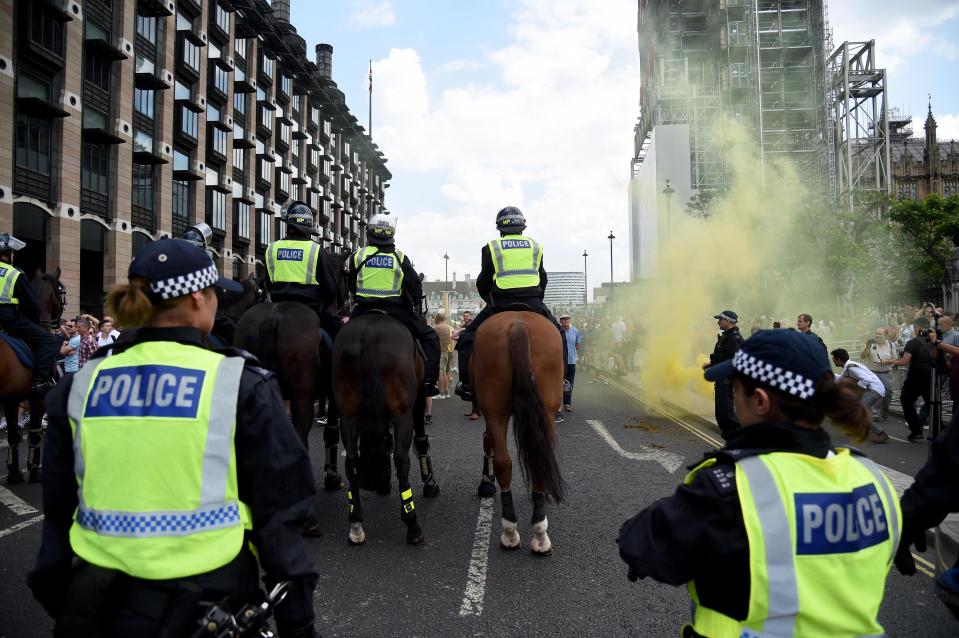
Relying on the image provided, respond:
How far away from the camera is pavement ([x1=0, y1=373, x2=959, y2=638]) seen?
379 cm

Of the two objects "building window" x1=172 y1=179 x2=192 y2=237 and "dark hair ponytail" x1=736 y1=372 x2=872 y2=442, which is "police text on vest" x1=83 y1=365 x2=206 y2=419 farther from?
"building window" x1=172 y1=179 x2=192 y2=237

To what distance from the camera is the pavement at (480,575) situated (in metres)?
3.79

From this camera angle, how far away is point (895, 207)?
39781 millimetres

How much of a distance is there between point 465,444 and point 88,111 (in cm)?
2546

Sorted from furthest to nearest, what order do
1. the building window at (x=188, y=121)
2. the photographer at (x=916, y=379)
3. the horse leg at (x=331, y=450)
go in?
the building window at (x=188, y=121) < the photographer at (x=916, y=379) < the horse leg at (x=331, y=450)

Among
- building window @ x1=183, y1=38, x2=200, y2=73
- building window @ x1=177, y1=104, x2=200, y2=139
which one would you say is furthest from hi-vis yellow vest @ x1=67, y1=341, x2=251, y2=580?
building window @ x1=183, y1=38, x2=200, y2=73

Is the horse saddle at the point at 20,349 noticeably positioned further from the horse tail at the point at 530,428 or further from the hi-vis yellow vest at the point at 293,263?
the horse tail at the point at 530,428

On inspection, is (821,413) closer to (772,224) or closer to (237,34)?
(772,224)

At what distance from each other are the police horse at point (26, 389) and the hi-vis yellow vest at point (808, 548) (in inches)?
269

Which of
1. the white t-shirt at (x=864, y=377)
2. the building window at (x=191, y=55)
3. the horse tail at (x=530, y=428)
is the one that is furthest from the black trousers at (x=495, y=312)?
the building window at (x=191, y=55)

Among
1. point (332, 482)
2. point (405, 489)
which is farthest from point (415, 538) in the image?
point (332, 482)

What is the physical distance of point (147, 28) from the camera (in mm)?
31672

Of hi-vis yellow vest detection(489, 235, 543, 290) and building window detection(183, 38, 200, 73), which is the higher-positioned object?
building window detection(183, 38, 200, 73)

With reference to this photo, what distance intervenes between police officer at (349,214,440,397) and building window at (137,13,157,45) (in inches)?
1235
